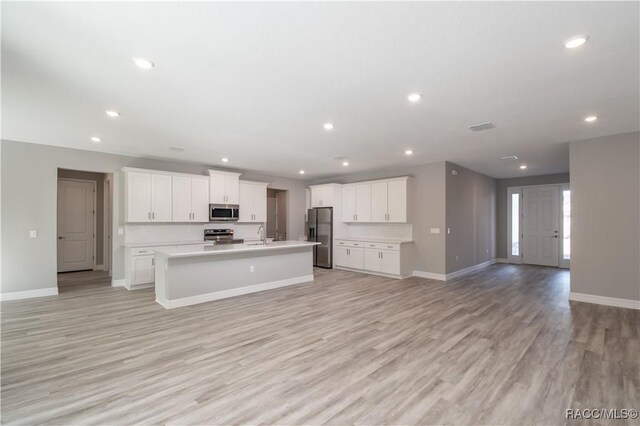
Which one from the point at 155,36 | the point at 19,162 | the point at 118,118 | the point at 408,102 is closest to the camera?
the point at 155,36

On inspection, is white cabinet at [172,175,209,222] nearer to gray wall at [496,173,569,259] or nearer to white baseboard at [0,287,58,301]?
white baseboard at [0,287,58,301]

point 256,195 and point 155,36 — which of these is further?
point 256,195

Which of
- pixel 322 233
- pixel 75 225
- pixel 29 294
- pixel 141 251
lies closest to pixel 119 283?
pixel 141 251

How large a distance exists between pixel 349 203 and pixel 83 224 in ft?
23.9

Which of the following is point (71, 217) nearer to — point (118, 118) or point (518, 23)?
point (118, 118)

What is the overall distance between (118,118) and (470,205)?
7.75m

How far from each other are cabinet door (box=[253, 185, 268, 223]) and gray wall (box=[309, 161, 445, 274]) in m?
3.64

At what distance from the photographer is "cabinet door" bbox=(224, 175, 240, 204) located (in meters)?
7.06

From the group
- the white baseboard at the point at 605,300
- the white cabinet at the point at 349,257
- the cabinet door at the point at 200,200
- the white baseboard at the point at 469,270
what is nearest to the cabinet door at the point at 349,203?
the white cabinet at the point at 349,257

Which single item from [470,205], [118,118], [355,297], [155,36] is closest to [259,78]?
[155,36]

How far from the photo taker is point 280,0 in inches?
68.9

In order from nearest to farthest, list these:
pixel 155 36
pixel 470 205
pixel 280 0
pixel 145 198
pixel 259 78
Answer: pixel 280 0
pixel 155 36
pixel 259 78
pixel 145 198
pixel 470 205

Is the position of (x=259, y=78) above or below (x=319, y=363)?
above

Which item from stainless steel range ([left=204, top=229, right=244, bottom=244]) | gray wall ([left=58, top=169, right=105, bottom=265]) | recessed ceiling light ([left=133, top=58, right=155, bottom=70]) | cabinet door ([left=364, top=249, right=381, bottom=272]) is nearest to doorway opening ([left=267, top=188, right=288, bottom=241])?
stainless steel range ([left=204, top=229, right=244, bottom=244])
